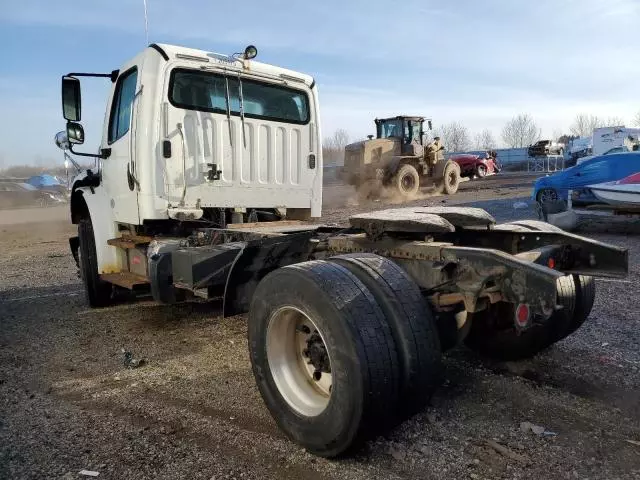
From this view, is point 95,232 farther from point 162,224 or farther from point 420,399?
point 420,399

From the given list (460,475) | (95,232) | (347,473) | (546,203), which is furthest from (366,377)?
(546,203)

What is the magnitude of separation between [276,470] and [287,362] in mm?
619

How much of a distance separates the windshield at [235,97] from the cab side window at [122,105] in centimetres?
53

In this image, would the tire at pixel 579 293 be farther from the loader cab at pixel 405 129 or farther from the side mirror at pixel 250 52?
the loader cab at pixel 405 129

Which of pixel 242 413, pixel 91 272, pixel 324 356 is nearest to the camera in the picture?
pixel 324 356

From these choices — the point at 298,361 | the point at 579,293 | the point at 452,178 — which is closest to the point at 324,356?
the point at 298,361

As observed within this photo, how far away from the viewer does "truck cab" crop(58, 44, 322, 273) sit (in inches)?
189

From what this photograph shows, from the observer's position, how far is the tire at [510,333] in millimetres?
3519

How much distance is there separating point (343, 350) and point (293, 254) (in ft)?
5.04

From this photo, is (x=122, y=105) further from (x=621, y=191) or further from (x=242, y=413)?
(x=621, y=191)

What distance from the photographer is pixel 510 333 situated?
3.75 metres

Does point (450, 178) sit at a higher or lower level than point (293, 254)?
higher

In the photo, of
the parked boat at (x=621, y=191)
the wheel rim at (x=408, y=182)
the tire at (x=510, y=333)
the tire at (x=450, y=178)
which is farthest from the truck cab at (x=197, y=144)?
the tire at (x=450, y=178)

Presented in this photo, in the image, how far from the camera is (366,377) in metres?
2.39
